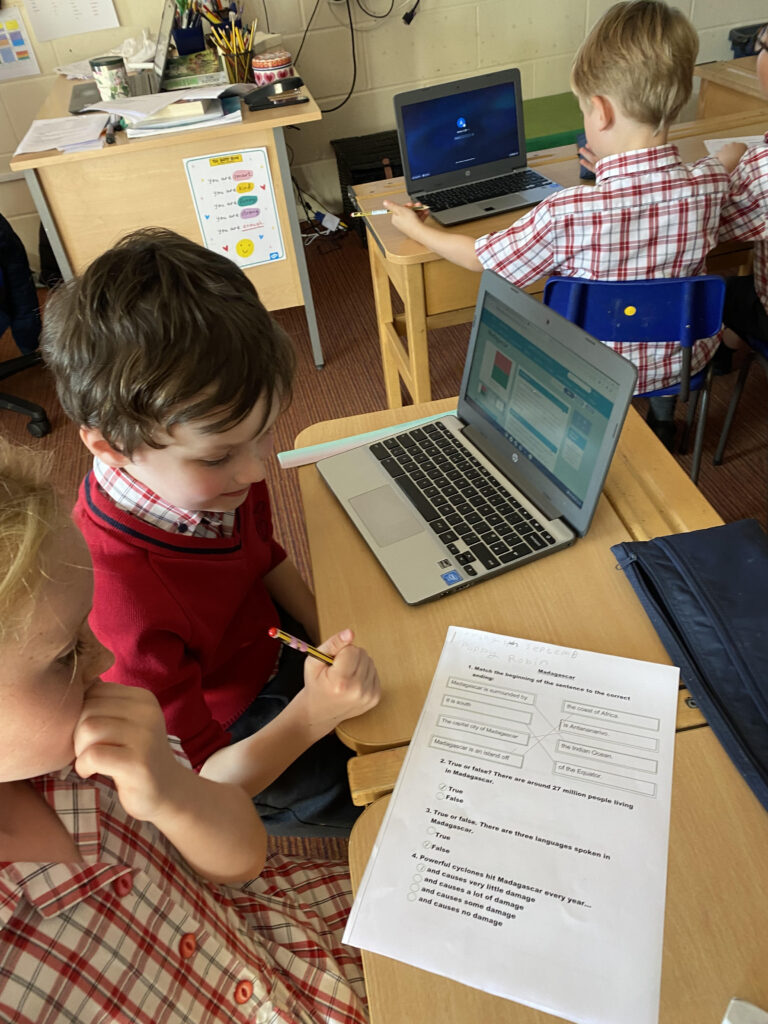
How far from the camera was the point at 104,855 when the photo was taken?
0.66m

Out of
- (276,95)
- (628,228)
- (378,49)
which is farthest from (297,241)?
(378,49)

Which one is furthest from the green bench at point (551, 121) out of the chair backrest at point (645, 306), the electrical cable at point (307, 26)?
the chair backrest at point (645, 306)

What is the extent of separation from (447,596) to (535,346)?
0.34 m

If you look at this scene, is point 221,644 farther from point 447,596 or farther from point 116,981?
point 116,981

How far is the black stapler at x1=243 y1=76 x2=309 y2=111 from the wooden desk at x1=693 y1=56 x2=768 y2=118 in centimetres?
136

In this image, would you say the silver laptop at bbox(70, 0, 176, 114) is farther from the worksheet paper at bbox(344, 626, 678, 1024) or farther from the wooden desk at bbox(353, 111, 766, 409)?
the worksheet paper at bbox(344, 626, 678, 1024)

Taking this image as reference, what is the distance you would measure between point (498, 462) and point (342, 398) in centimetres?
169

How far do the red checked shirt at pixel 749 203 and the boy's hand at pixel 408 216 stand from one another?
28.9 inches

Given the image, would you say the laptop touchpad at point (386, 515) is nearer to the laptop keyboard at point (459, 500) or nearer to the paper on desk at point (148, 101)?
the laptop keyboard at point (459, 500)

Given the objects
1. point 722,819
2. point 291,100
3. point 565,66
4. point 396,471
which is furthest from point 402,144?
point 565,66

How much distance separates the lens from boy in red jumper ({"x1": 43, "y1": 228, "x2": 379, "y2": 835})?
793 millimetres

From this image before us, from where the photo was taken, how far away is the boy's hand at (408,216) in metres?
1.84

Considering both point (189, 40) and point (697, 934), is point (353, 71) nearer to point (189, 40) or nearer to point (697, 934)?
point (189, 40)

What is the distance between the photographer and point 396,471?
1.06 meters
